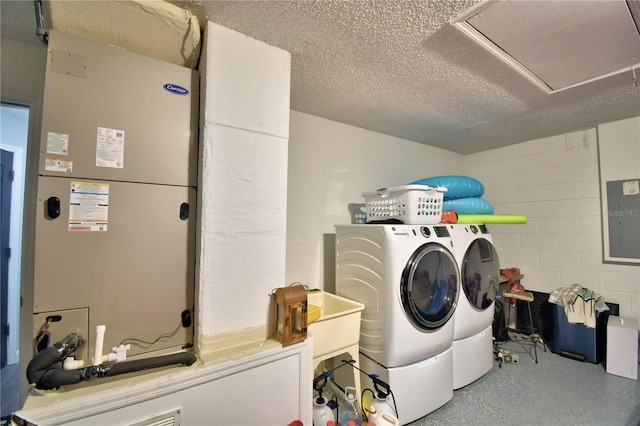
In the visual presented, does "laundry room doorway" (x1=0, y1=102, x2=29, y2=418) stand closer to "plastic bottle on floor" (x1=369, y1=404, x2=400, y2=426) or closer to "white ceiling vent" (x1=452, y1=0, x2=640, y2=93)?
"plastic bottle on floor" (x1=369, y1=404, x2=400, y2=426)

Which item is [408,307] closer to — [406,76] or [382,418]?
[382,418]

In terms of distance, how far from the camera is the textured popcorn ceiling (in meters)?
1.21

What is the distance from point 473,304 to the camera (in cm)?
213

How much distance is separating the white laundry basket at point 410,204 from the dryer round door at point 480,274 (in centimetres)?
46

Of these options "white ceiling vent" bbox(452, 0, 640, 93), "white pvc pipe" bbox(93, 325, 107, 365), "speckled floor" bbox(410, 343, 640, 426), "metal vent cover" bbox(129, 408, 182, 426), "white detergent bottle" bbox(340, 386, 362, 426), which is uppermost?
"white ceiling vent" bbox(452, 0, 640, 93)

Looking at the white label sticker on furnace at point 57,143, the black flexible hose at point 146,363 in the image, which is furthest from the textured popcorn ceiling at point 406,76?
the black flexible hose at point 146,363

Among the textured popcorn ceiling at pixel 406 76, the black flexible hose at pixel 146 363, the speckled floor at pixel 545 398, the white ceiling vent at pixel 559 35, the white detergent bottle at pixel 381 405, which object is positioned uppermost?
the textured popcorn ceiling at pixel 406 76

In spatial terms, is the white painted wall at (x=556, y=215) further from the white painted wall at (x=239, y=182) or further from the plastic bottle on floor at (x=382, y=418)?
the white painted wall at (x=239, y=182)

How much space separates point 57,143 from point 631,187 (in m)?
4.36

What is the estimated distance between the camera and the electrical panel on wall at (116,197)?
1.01 meters

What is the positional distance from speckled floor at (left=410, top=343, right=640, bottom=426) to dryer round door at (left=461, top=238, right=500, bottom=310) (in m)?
0.65

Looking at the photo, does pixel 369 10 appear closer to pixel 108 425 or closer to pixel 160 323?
pixel 160 323

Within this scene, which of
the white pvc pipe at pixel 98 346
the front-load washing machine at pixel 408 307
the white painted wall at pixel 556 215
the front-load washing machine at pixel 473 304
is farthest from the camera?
the white painted wall at pixel 556 215

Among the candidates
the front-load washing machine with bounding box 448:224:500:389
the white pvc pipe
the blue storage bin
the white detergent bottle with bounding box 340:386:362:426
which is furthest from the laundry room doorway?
the blue storage bin
